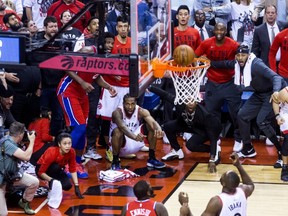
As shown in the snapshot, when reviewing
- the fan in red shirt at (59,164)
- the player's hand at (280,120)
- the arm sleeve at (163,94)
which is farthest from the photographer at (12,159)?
the player's hand at (280,120)

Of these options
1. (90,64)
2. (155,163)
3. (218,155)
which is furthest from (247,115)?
(90,64)

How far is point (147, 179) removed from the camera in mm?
13047

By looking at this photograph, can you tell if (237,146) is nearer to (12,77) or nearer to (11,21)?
(12,77)

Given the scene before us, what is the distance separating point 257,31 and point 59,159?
12.5 feet

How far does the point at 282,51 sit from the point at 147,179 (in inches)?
109

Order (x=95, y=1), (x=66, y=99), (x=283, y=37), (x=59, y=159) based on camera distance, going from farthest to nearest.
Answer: (x=283, y=37) → (x=66, y=99) → (x=59, y=159) → (x=95, y=1)

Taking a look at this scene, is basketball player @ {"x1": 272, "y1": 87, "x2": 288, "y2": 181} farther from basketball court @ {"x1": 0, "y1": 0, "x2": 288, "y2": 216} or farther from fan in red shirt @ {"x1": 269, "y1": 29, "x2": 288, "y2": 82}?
fan in red shirt @ {"x1": 269, "y1": 29, "x2": 288, "y2": 82}

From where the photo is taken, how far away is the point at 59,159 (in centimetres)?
1220

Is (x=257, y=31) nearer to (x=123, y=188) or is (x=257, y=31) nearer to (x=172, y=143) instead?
(x=172, y=143)

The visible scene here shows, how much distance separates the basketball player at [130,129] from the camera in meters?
13.3

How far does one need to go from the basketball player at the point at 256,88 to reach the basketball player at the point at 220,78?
0.70 feet

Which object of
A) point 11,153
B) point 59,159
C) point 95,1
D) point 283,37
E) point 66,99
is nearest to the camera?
point 95,1

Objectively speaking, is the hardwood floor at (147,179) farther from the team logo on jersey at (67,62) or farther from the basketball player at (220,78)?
the team logo on jersey at (67,62)

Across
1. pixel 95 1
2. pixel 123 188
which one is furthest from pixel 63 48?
pixel 123 188
